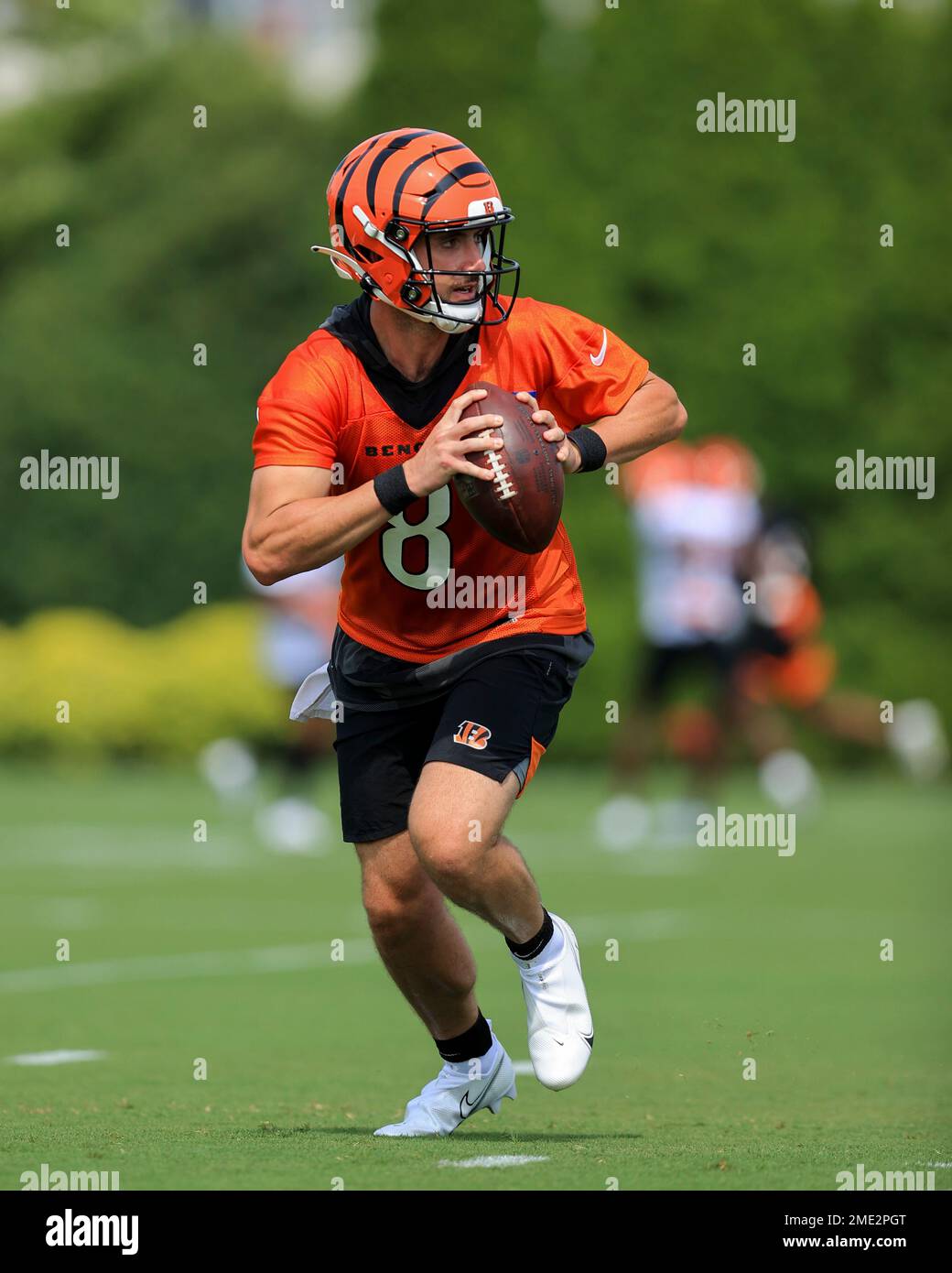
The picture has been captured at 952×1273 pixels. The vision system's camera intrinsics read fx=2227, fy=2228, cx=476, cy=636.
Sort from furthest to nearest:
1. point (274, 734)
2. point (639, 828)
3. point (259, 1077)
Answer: point (274, 734) < point (639, 828) < point (259, 1077)

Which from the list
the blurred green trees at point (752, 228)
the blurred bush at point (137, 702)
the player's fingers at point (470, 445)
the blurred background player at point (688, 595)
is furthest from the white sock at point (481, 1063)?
the blurred bush at point (137, 702)

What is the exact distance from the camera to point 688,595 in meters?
15.8

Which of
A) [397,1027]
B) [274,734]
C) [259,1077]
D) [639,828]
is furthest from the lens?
[274,734]

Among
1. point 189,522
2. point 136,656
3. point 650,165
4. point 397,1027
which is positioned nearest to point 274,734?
point 136,656

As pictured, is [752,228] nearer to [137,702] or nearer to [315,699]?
[137,702]

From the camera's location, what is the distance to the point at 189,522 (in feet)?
86.9

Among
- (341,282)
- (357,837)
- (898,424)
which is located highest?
(341,282)

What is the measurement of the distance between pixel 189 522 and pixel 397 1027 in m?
18.7

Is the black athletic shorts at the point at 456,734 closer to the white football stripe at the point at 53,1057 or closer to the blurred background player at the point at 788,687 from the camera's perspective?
the white football stripe at the point at 53,1057

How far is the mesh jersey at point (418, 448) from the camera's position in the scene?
5836 millimetres

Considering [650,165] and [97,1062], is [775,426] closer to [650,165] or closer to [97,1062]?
[650,165]

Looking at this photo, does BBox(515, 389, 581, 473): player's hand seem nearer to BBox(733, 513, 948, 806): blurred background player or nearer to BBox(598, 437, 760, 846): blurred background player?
BBox(598, 437, 760, 846): blurred background player

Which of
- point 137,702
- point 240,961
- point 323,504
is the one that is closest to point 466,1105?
point 323,504

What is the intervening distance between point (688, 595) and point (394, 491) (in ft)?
34.4
